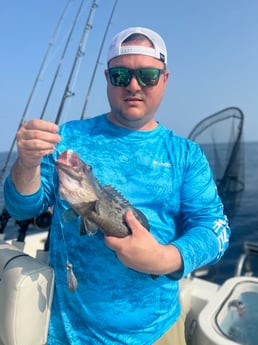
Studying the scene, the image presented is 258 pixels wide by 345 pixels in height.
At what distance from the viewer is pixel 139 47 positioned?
2506 millimetres

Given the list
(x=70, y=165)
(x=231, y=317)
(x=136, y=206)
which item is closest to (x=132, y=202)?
(x=136, y=206)

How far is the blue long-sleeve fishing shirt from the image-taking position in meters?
2.41

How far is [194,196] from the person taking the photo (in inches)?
99.3

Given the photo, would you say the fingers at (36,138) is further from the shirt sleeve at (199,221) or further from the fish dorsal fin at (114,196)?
the shirt sleeve at (199,221)

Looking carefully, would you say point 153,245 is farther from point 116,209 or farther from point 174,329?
point 174,329

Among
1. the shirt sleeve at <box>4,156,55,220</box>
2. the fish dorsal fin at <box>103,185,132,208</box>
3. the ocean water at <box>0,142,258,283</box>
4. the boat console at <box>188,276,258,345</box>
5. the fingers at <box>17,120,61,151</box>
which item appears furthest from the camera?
the ocean water at <box>0,142,258,283</box>

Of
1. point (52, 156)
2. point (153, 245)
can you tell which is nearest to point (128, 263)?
point (153, 245)

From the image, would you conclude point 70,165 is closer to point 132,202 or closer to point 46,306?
point 132,202

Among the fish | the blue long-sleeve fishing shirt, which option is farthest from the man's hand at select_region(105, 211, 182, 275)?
the blue long-sleeve fishing shirt

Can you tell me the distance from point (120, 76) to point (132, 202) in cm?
97

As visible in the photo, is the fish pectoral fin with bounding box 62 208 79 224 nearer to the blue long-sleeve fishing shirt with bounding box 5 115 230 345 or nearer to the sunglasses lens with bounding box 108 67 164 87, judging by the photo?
the blue long-sleeve fishing shirt with bounding box 5 115 230 345

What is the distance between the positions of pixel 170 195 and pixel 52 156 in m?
0.97

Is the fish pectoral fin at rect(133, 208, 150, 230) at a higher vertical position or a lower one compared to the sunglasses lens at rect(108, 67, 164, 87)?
lower

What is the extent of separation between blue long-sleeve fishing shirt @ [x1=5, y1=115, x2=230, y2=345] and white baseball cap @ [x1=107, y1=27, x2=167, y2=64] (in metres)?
Result: 0.60
